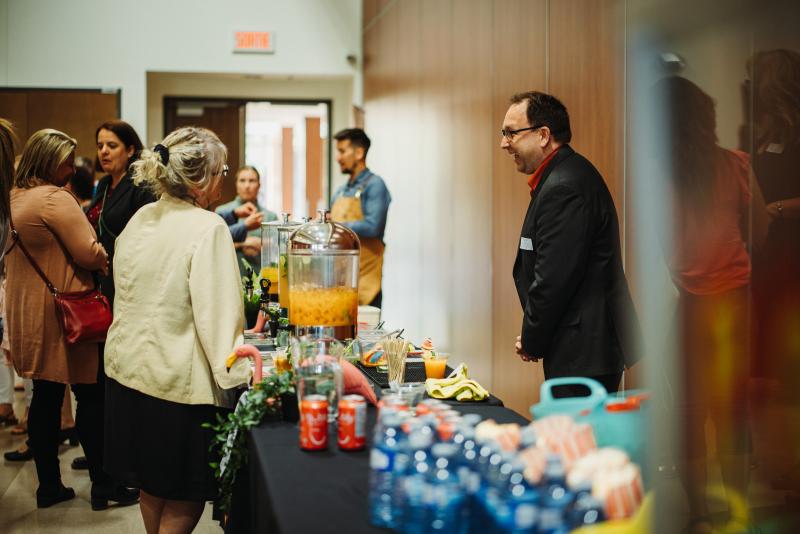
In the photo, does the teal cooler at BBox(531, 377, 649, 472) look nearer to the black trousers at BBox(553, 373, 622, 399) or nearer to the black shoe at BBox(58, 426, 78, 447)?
the black trousers at BBox(553, 373, 622, 399)

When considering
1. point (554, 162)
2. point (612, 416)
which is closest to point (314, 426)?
point (612, 416)

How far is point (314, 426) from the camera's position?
1.85 meters

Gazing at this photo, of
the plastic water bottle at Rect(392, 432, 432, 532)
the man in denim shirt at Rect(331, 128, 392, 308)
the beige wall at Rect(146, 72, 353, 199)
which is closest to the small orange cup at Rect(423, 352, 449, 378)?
the plastic water bottle at Rect(392, 432, 432, 532)

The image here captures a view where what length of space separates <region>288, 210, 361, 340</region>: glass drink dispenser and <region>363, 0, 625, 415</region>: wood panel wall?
3.49ft

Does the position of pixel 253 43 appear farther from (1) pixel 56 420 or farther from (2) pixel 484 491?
(2) pixel 484 491

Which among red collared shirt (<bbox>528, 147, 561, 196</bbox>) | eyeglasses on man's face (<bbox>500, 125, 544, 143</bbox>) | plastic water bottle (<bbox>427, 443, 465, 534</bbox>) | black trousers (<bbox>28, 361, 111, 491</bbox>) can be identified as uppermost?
eyeglasses on man's face (<bbox>500, 125, 544, 143</bbox>)

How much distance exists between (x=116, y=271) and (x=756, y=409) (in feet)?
5.97

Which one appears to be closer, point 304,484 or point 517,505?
point 517,505

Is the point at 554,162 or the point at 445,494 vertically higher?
the point at 554,162

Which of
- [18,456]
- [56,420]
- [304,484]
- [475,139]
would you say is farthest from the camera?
[475,139]

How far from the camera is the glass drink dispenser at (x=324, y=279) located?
97.3 inches

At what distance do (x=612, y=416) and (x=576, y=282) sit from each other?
124 centimetres

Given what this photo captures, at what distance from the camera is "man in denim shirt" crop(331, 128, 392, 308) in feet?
18.8

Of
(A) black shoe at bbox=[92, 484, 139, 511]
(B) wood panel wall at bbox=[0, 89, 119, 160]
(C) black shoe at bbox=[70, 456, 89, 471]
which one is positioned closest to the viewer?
(A) black shoe at bbox=[92, 484, 139, 511]
